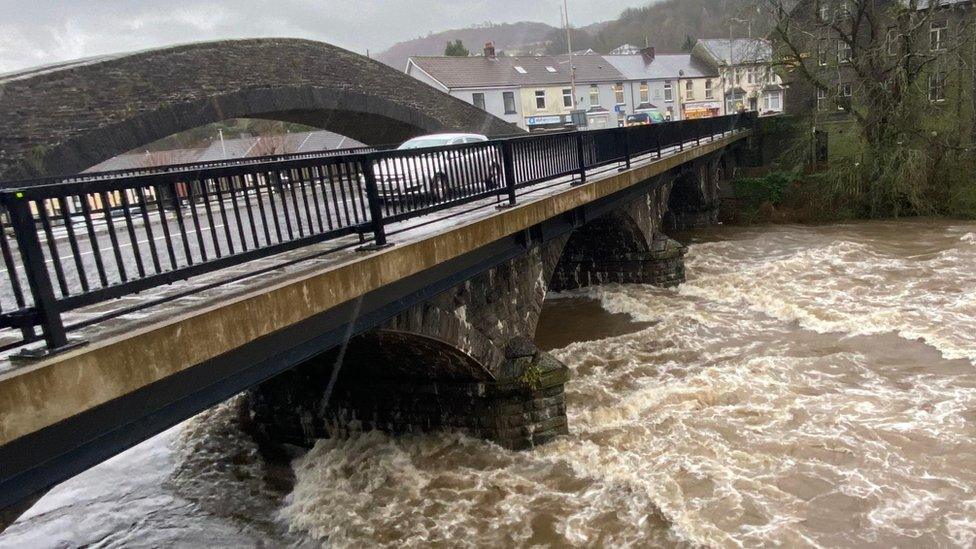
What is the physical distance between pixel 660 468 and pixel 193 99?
16.6 meters

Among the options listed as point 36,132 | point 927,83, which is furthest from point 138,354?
point 927,83

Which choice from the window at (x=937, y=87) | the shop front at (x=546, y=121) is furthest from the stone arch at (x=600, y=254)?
the shop front at (x=546, y=121)

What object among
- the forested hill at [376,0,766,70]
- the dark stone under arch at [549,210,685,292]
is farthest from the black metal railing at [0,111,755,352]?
the forested hill at [376,0,766,70]

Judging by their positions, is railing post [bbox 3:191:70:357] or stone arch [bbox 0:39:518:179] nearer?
railing post [bbox 3:191:70:357]

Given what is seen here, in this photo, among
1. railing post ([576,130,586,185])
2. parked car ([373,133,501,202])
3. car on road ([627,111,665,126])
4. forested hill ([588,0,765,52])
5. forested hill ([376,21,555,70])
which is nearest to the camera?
parked car ([373,133,501,202])

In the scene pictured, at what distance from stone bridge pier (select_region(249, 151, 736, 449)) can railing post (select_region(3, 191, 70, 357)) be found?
3.74 m

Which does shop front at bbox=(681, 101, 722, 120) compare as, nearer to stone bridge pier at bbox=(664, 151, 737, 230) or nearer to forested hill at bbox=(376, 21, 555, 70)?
stone bridge pier at bbox=(664, 151, 737, 230)

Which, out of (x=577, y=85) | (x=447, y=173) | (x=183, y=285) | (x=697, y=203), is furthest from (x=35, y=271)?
(x=577, y=85)

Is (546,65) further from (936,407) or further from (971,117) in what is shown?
(936,407)

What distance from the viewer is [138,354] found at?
322cm

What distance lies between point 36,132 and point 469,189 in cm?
1224

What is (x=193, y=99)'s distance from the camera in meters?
18.3

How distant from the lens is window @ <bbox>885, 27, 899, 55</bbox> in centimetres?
2194

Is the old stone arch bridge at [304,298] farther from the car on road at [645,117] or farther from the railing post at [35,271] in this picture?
the car on road at [645,117]
